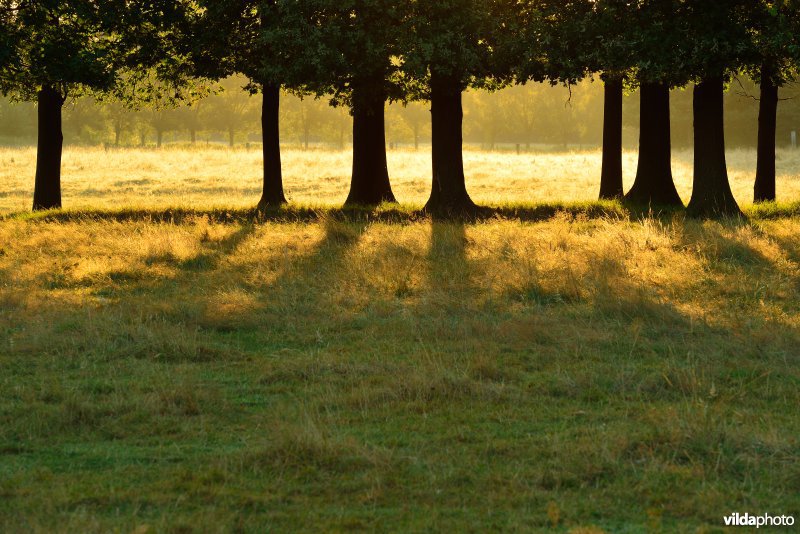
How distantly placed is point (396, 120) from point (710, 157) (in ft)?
262

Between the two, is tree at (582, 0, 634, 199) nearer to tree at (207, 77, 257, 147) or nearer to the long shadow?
the long shadow

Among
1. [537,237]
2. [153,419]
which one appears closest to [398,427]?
[153,419]

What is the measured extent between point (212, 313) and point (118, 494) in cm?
541

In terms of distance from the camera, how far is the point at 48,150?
25.8m

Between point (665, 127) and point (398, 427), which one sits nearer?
point (398, 427)

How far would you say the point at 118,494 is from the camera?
17.6ft

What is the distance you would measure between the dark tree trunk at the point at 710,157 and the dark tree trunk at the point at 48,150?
52.5 ft

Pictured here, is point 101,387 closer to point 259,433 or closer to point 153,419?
point 153,419

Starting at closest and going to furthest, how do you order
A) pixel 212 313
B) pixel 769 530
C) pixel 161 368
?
pixel 769 530, pixel 161 368, pixel 212 313

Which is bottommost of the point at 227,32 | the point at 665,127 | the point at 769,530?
the point at 769,530

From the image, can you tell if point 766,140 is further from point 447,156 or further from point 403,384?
point 403,384

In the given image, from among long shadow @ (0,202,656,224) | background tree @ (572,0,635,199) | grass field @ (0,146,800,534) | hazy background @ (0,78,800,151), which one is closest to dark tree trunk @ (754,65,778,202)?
long shadow @ (0,202,656,224)

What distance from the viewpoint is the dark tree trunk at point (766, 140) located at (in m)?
25.0

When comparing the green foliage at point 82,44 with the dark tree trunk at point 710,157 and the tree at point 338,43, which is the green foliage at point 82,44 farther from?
the dark tree trunk at point 710,157
